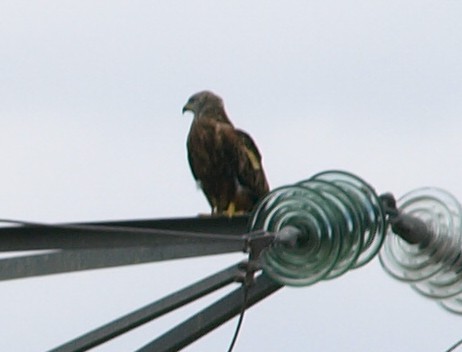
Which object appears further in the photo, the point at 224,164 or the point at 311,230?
the point at 224,164

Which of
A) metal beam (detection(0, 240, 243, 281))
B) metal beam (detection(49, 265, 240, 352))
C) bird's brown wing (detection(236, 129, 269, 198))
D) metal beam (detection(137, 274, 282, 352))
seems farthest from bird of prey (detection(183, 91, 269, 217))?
metal beam (detection(0, 240, 243, 281))

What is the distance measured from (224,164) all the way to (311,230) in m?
6.12

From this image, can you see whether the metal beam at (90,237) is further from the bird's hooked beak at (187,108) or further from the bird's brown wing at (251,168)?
the bird's hooked beak at (187,108)

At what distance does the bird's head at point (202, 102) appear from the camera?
1409 centimetres

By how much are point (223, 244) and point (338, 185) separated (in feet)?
2.06

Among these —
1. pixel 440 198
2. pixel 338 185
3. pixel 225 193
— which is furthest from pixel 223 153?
pixel 338 185

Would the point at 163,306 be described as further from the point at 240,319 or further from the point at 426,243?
the point at 426,243

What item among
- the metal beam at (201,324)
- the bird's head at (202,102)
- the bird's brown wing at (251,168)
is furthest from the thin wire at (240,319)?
the bird's head at (202,102)

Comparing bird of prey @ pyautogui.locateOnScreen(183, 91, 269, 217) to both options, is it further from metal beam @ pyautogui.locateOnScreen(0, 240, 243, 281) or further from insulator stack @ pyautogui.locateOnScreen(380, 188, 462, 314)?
metal beam @ pyautogui.locateOnScreen(0, 240, 243, 281)

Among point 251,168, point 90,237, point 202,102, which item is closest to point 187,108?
point 202,102

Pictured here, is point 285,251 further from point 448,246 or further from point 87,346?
point 448,246

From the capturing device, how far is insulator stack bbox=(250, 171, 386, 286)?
7.07 meters

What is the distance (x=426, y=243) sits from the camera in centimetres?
823

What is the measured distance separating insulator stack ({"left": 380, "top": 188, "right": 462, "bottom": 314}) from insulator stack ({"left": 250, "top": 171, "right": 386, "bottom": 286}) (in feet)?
3.03
